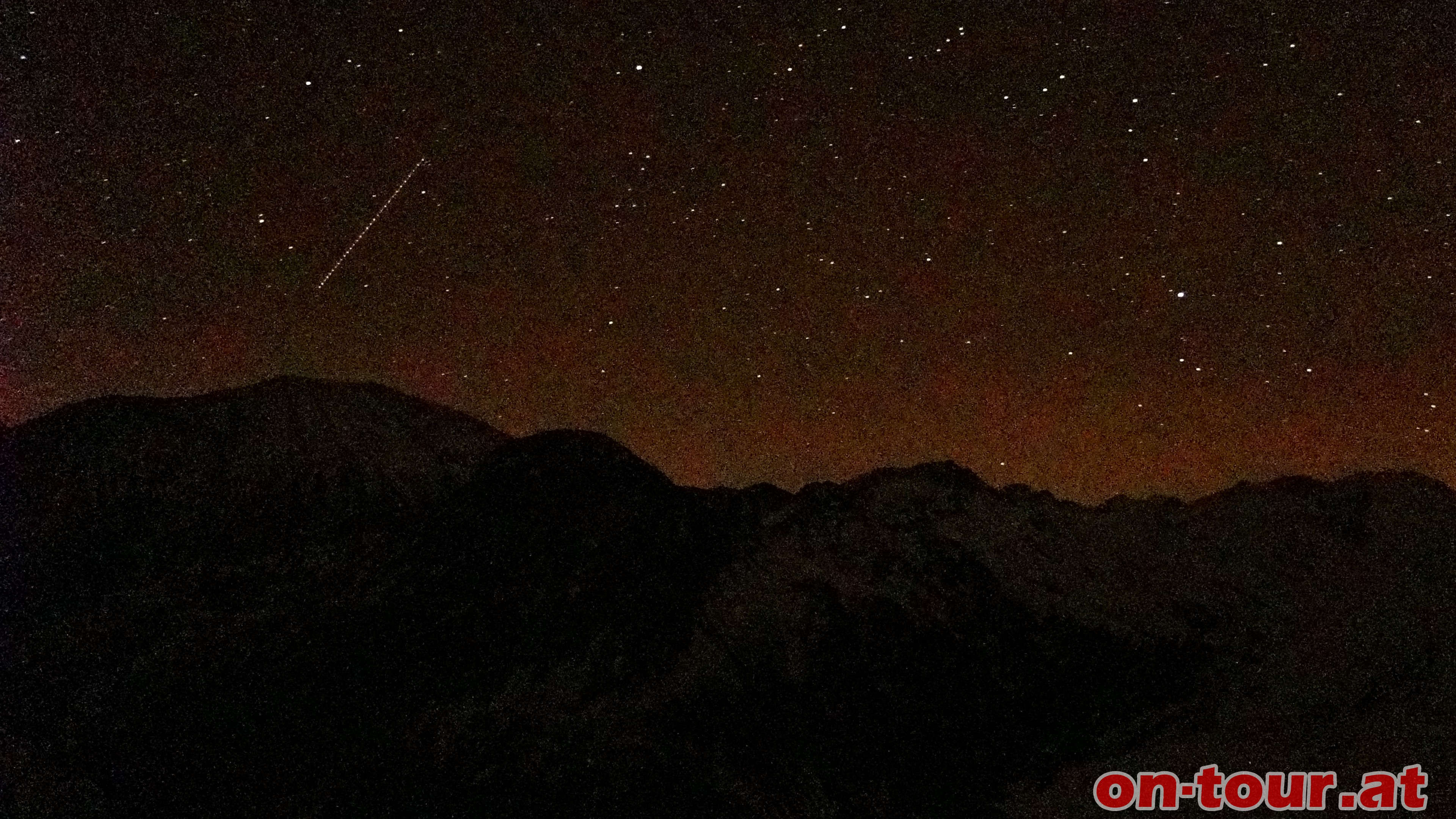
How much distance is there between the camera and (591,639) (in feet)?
38.3

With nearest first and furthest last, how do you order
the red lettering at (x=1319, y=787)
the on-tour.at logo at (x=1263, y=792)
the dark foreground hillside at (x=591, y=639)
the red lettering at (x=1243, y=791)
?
the red lettering at (x=1319, y=787) → the on-tour.at logo at (x=1263, y=792) → the red lettering at (x=1243, y=791) → the dark foreground hillside at (x=591, y=639)

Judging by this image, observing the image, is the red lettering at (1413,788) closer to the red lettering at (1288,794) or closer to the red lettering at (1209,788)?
the red lettering at (1288,794)

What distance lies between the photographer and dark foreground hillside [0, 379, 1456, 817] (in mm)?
9008

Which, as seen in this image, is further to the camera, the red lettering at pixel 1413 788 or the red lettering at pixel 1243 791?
the red lettering at pixel 1413 788

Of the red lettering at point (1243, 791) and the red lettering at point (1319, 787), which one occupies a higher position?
the red lettering at point (1319, 787)

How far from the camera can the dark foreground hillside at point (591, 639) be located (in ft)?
29.6

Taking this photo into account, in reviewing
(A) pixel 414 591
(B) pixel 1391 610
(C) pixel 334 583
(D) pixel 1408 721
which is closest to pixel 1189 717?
(D) pixel 1408 721

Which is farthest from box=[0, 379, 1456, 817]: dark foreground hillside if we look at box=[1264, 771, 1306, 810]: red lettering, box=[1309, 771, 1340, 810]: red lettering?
box=[1309, 771, 1340, 810]: red lettering

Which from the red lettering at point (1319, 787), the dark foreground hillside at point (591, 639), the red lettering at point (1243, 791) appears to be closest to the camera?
the red lettering at point (1319, 787)

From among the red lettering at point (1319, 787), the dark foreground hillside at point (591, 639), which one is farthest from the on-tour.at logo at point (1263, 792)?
the dark foreground hillside at point (591, 639)

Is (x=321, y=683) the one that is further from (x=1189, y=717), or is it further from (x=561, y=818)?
(x=1189, y=717)

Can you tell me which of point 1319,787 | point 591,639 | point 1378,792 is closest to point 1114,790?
point 1319,787

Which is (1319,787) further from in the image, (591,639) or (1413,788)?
(591,639)

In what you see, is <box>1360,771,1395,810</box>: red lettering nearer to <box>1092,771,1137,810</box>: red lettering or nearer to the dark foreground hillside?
the dark foreground hillside
